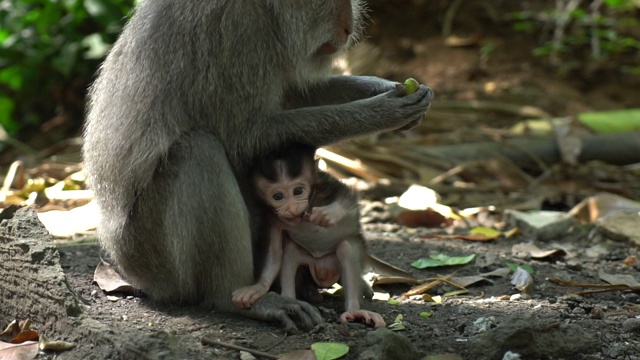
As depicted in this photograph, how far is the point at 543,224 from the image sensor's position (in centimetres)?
678

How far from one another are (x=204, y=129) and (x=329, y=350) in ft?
4.88

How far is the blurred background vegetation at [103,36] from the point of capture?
10.5 meters

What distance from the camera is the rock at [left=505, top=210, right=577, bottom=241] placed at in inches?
265

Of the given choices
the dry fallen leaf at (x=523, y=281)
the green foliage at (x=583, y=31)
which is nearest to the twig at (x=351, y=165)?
the dry fallen leaf at (x=523, y=281)

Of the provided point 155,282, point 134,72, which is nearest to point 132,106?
point 134,72

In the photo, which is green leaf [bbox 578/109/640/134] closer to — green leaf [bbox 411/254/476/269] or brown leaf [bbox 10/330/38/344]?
green leaf [bbox 411/254/476/269]

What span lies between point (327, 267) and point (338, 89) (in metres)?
1.36

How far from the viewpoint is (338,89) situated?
575 cm

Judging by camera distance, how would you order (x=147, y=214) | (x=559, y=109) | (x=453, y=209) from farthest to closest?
(x=559, y=109)
(x=453, y=209)
(x=147, y=214)

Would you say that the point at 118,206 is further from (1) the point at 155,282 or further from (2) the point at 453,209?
(2) the point at 453,209

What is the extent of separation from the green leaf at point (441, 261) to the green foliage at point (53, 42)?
18.9ft

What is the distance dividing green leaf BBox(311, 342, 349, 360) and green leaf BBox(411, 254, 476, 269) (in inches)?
72.3

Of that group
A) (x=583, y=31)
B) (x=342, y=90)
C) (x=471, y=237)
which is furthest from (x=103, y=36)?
(x=583, y=31)

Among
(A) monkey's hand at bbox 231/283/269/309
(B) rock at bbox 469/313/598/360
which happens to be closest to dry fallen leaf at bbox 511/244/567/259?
(B) rock at bbox 469/313/598/360
